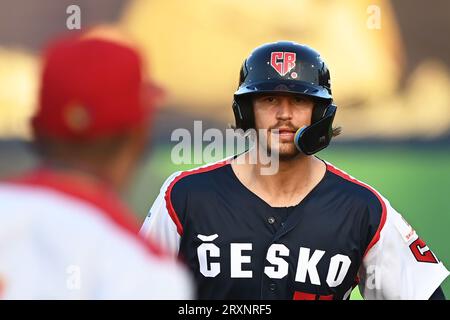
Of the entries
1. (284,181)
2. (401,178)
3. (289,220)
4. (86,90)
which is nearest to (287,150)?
(284,181)

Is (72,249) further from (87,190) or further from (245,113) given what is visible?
(245,113)

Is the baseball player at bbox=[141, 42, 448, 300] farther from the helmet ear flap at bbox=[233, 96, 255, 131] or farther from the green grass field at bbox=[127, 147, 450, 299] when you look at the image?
the green grass field at bbox=[127, 147, 450, 299]

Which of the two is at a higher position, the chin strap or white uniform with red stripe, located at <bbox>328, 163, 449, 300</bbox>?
the chin strap

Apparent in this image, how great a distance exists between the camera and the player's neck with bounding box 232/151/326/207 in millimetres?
3443

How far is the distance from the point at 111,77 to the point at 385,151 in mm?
5439

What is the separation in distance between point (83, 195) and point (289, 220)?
185cm

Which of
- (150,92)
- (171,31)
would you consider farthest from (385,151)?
(150,92)

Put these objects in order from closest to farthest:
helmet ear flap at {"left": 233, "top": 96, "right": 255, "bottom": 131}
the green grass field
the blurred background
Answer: helmet ear flap at {"left": 233, "top": 96, "right": 255, "bottom": 131}
the green grass field
the blurred background

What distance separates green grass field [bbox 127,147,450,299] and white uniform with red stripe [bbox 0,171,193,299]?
4.92m

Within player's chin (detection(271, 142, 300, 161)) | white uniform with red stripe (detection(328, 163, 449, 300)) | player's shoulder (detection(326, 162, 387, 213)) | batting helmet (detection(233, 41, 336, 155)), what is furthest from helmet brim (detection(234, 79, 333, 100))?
white uniform with red stripe (detection(328, 163, 449, 300))

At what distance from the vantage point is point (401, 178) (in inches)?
266

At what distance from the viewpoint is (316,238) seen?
3.38m

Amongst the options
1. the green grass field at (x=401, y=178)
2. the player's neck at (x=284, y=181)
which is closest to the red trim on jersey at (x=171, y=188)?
the player's neck at (x=284, y=181)
